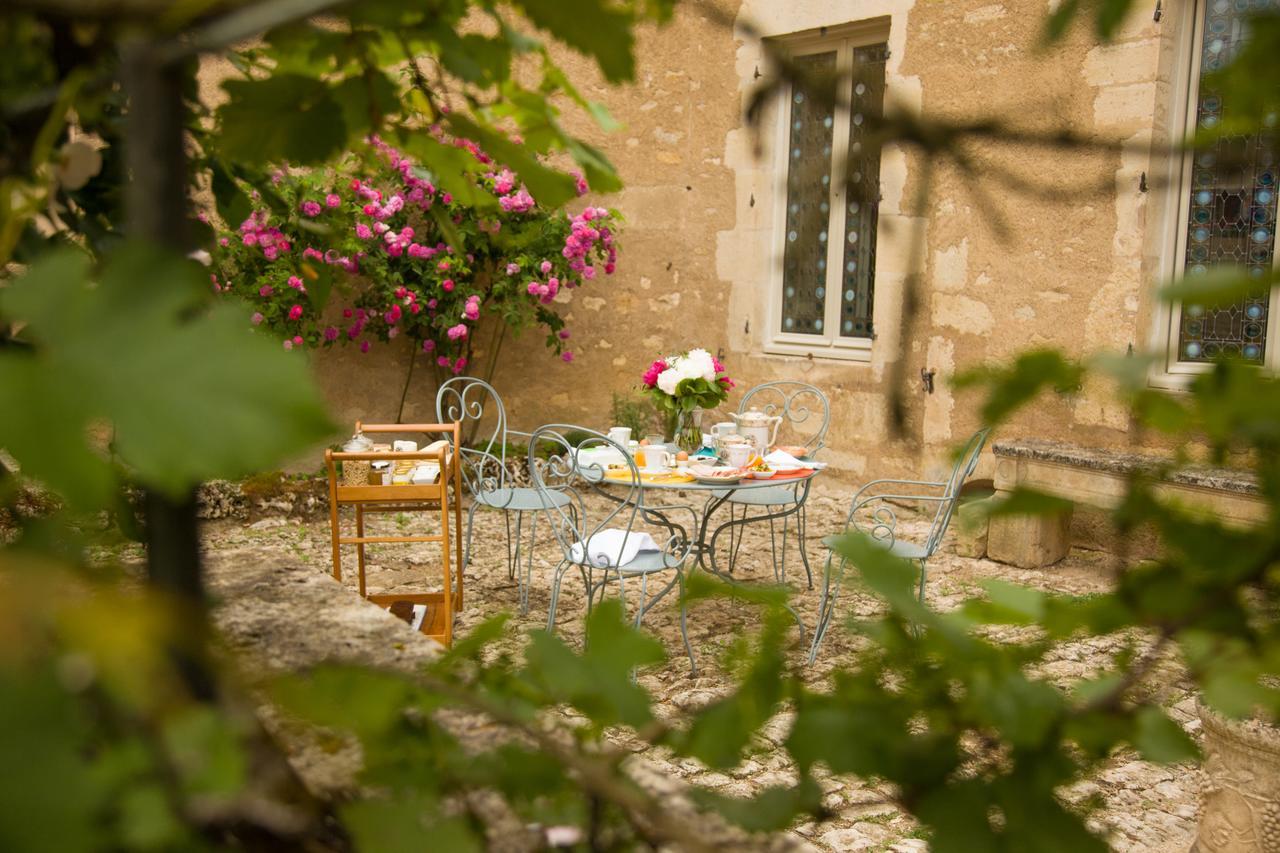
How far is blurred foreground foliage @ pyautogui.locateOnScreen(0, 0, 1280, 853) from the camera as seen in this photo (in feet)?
0.79

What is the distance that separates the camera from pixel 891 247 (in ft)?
12.2

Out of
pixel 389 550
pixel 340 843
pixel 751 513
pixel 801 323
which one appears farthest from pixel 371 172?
pixel 801 323

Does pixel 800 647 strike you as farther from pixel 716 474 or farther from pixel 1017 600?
pixel 716 474

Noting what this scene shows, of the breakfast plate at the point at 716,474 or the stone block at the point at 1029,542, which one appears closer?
the breakfast plate at the point at 716,474

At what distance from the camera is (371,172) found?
2.51 ft

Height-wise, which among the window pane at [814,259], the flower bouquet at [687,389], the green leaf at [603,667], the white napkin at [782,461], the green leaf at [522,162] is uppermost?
the window pane at [814,259]

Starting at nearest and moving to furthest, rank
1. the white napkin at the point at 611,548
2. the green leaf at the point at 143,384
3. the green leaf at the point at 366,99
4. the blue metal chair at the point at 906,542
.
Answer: the green leaf at the point at 143,384, the green leaf at the point at 366,99, the blue metal chair at the point at 906,542, the white napkin at the point at 611,548

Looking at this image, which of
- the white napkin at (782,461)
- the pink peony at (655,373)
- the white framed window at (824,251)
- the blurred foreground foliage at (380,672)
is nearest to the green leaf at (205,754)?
the blurred foreground foliage at (380,672)

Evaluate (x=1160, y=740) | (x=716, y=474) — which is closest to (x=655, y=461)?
(x=716, y=474)

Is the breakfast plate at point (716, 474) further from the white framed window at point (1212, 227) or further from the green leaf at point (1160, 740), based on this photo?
the green leaf at point (1160, 740)

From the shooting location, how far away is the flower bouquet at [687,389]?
4199mm

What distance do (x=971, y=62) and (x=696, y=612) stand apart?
11.5ft

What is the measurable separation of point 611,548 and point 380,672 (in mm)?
3431

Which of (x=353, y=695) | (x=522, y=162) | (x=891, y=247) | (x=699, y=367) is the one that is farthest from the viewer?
(x=699, y=367)
